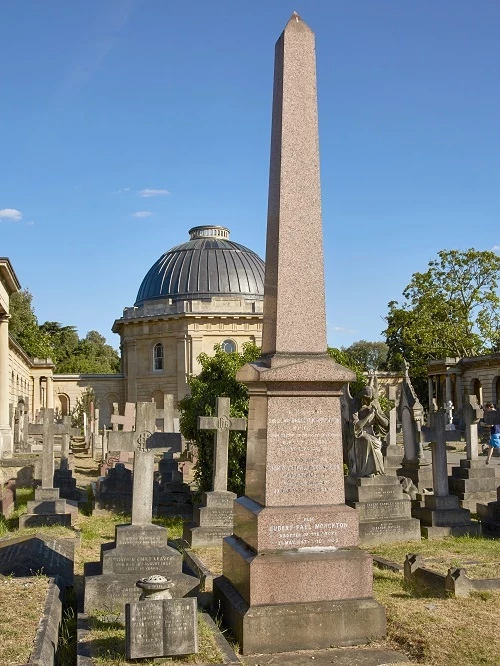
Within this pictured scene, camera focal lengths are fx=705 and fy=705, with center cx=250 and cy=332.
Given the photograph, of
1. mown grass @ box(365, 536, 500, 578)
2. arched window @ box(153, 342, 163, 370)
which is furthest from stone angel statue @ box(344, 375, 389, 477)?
arched window @ box(153, 342, 163, 370)

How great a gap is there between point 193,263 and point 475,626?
5201 cm

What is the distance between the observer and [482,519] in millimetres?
12078

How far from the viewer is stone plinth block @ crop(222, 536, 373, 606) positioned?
18.5 ft

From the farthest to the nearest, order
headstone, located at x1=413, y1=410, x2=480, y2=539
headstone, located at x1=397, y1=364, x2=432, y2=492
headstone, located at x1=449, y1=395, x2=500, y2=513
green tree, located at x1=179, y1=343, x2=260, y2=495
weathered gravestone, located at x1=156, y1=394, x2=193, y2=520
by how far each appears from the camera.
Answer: headstone, located at x1=397, y1=364, x2=432, y2=492
headstone, located at x1=449, y1=395, x2=500, y2=513
weathered gravestone, located at x1=156, y1=394, x2=193, y2=520
green tree, located at x1=179, y1=343, x2=260, y2=495
headstone, located at x1=413, y1=410, x2=480, y2=539

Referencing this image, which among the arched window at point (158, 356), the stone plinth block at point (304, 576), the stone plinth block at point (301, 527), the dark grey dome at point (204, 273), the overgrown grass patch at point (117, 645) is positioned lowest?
the overgrown grass patch at point (117, 645)

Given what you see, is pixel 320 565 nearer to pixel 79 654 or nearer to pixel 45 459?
pixel 79 654

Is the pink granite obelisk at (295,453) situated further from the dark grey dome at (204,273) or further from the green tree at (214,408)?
the dark grey dome at (204,273)

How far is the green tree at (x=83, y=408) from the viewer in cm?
4691

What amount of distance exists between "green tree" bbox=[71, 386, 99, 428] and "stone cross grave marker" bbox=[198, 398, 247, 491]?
32.5 meters

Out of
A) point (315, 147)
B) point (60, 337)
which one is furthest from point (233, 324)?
point (315, 147)

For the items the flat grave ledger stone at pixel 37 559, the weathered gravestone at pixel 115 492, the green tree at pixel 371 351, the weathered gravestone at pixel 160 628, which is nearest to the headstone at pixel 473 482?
the weathered gravestone at pixel 115 492

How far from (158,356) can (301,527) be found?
164 ft

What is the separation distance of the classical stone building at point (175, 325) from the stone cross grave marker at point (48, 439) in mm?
33436

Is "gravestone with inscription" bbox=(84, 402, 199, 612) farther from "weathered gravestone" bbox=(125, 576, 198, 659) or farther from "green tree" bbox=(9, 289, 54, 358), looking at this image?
"green tree" bbox=(9, 289, 54, 358)
